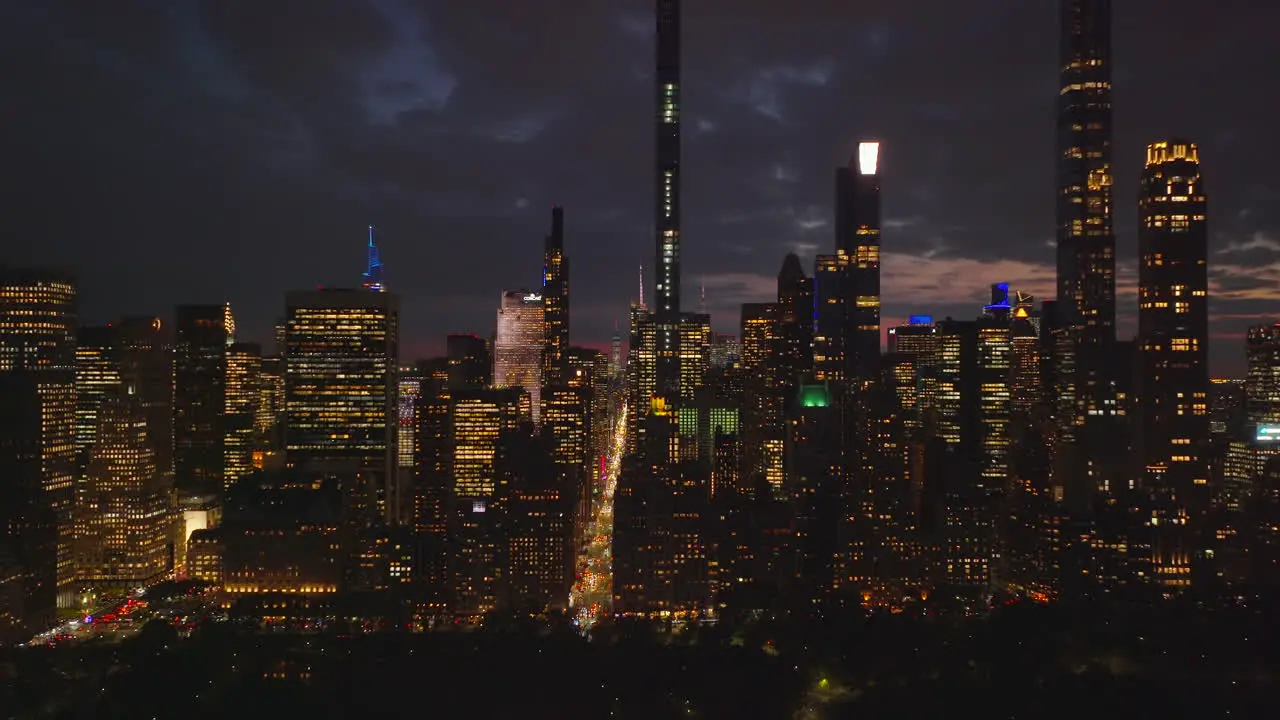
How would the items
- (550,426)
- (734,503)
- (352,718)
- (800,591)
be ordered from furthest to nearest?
(550,426) < (734,503) < (800,591) < (352,718)

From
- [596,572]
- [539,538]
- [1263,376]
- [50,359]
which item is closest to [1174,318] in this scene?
[1263,376]

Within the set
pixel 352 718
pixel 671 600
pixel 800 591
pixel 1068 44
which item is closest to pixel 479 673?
pixel 352 718

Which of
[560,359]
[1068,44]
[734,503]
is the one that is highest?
[1068,44]

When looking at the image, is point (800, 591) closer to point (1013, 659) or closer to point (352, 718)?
point (1013, 659)

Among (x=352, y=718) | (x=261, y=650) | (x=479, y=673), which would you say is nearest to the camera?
(x=352, y=718)

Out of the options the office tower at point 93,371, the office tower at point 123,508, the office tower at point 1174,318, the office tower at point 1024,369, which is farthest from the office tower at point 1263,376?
the office tower at point 93,371

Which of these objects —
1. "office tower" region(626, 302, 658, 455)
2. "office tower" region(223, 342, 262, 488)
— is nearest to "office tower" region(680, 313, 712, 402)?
"office tower" region(626, 302, 658, 455)

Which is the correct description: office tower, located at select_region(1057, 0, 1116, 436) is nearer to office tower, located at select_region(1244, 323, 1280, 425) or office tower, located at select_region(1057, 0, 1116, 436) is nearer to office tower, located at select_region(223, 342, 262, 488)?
office tower, located at select_region(1244, 323, 1280, 425)
